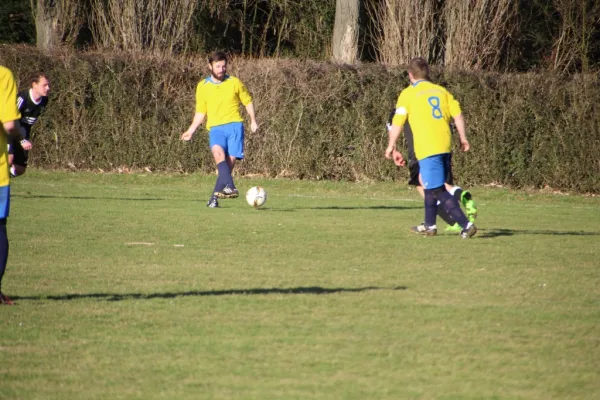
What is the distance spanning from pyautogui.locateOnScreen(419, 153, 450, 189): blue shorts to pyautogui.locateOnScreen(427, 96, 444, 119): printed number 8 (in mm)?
453

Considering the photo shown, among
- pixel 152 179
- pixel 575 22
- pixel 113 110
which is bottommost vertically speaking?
pixel 152 179

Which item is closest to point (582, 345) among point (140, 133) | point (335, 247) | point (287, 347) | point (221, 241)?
point (287, 347)

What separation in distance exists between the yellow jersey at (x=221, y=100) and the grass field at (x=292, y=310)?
1934 millimetres

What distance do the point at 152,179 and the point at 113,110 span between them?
7.54 feet

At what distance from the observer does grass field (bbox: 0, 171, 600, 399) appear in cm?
551

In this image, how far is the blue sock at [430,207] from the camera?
481 inches

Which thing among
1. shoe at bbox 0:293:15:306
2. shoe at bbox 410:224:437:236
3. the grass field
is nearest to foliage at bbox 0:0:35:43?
the grass field

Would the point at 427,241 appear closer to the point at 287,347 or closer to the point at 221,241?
the point at 221,241

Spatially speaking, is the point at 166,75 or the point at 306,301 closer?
the point at 306,301

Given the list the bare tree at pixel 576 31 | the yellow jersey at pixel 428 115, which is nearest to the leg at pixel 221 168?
the yellow jersey at pixel 428 115

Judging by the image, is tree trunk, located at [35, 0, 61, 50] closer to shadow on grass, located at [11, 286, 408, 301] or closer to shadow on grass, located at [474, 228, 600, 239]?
shadow on grass, located at [474, 228, 600, 239]

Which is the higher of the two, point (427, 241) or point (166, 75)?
point (166, 75)

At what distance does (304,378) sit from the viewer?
18.2 feet

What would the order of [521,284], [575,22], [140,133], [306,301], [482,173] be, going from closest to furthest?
[306,301]
[521,284]
[482,173]
[140,133]
[575,22]
